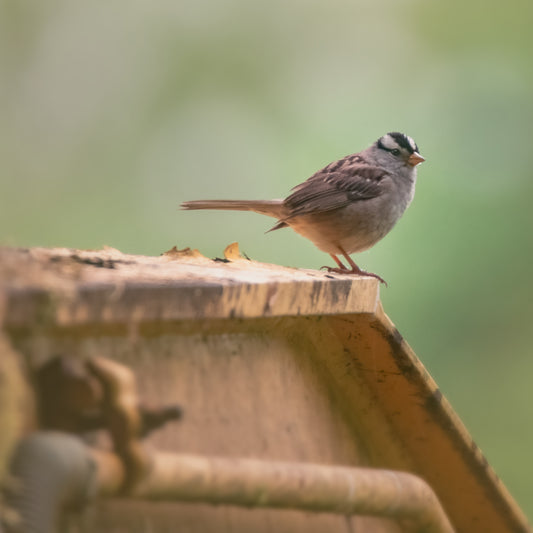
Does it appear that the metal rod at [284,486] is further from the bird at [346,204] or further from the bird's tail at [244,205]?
the bird's tail at [244,205]

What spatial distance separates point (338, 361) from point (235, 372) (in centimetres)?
44

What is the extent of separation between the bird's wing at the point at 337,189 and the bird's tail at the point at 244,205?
0.23 feet

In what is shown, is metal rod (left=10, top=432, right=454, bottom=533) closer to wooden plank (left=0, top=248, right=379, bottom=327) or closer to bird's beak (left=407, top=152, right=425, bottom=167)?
wooden plank (left=0, top=248, right=379, bottom=327)

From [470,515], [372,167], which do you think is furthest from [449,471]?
[372,167]

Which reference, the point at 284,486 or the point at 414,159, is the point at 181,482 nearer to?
the point at 284,486

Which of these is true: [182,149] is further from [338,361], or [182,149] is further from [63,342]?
[63,342]

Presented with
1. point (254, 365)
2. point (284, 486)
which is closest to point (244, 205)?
point (254, 365)

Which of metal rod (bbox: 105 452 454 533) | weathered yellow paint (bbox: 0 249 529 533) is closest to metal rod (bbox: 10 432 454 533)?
metal rod (bbox: 105 452 454 533)

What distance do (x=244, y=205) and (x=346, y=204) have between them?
0.50 metres

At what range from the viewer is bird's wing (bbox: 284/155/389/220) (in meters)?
4.14

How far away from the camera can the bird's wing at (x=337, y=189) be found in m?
4.14

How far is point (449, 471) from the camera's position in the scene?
2.12 meters

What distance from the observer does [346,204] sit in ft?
13.5

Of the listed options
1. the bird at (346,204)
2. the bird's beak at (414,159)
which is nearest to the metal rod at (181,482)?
the bird at (346,204)
